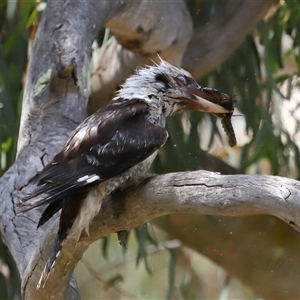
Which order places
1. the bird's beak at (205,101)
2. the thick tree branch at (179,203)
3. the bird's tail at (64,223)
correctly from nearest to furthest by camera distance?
the thick tree branch at (179,203) → the bird's tail at (64,223) → the bird's beak at (205,101)

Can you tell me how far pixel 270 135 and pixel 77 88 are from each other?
3.15 ft

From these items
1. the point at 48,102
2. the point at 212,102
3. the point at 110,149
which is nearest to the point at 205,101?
the point at 212,102

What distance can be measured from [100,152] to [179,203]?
0.28m

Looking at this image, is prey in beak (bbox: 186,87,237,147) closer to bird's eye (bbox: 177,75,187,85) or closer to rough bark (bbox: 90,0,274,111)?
bird's eye (bbox: 177,75,187,85)

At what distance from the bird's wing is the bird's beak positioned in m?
0.14

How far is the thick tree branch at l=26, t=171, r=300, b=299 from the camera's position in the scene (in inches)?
53.4

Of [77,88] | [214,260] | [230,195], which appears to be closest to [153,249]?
[214,260]

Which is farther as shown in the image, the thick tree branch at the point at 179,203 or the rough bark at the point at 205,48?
the rough bark at the point at 205,48

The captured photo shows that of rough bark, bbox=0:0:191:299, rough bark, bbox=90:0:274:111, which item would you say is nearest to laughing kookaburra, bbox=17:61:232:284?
rough bark, bbox=0:0:191:299

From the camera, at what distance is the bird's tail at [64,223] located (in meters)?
1.61

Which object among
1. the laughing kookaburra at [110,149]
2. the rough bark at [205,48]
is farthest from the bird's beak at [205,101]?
the rough bark at [205,48]

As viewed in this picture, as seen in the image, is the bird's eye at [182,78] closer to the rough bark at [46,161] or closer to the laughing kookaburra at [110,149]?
the laughing kookaburra at [110,149]

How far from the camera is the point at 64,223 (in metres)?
1.62

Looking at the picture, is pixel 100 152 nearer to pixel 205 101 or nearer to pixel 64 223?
pixel 64 223
